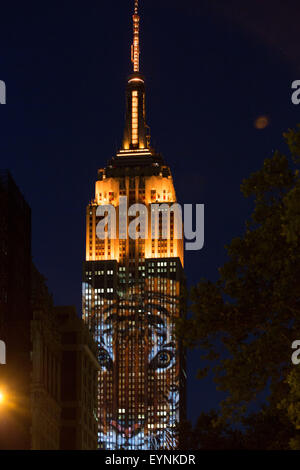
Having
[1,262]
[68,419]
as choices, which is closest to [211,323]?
[1,262]

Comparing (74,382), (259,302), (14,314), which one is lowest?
(259,302)

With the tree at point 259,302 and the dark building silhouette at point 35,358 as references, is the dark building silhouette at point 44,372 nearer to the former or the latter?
the dark building silhouette at point 35,358

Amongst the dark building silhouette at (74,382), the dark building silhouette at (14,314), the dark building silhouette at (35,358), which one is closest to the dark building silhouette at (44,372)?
the dark building silhouette at (35,358)

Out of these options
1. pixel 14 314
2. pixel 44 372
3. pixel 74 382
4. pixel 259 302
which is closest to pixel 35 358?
pixel 44 372

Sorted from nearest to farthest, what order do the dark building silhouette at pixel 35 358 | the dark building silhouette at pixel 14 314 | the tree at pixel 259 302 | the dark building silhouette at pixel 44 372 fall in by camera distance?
the tree at pixel 259 302
the dark building silhouette at pixel 14 314
the dark building silhouette at pixel 35 358
the dark building silhouette at pixel 44 372

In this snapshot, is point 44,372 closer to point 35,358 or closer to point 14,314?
point 35,358

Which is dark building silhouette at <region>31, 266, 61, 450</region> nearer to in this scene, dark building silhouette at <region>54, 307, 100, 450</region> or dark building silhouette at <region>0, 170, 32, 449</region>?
dark building silhouette at <region>54, 307, 100, 450</region>

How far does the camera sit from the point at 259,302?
4366cm

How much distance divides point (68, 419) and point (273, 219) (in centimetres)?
12340

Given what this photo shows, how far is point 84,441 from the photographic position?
551 feet

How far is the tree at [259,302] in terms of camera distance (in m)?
42.6

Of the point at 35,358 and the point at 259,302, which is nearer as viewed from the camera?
the point at 259,302

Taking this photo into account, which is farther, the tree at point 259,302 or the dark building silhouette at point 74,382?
the dark building silhouette at point 74,382
